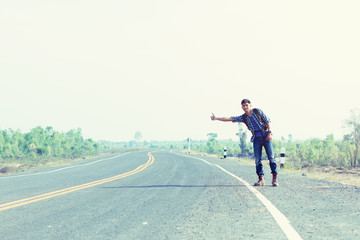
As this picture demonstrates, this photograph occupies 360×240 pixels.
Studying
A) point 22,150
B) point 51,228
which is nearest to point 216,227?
point 51,228

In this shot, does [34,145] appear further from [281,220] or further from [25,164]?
[281,220]

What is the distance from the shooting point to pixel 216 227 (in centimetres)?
410

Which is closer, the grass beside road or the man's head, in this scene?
the man's head

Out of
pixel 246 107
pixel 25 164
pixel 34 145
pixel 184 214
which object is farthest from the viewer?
pixel 34 145

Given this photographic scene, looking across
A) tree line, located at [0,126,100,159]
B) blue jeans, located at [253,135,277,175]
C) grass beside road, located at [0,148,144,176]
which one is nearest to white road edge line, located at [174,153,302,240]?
blue jeans, located at [253,135,277,175]

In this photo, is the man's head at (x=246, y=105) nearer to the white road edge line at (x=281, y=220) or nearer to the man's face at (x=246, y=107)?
the man's face at (x=246, y=107)

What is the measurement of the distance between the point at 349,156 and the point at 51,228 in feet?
77.7

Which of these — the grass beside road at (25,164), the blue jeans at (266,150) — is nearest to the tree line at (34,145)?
the grass beside road at (25,164)

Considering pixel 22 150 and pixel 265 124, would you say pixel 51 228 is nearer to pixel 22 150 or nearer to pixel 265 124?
pixel 265 124

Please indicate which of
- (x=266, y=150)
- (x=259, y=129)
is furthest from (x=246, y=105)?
(x=266, y=150)

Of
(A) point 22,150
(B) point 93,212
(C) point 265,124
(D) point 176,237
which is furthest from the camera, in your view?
(A) point 22,150

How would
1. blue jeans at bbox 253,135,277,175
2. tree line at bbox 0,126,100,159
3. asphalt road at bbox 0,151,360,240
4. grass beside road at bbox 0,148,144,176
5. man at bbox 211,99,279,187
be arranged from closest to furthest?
asphalt road at bbox 0,151,360,240 < man at bbox 211,99,279,187 < blue jeans at bbox 253,135,277,175 < grass beside road at bbox 0,148,144,176 < tree line at bbox 0,126,100,159

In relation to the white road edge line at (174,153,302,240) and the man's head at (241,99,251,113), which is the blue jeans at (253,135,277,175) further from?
the white road edge line at (174,153,302,240)

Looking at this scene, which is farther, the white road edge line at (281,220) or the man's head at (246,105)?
the man's head at (246,105)
